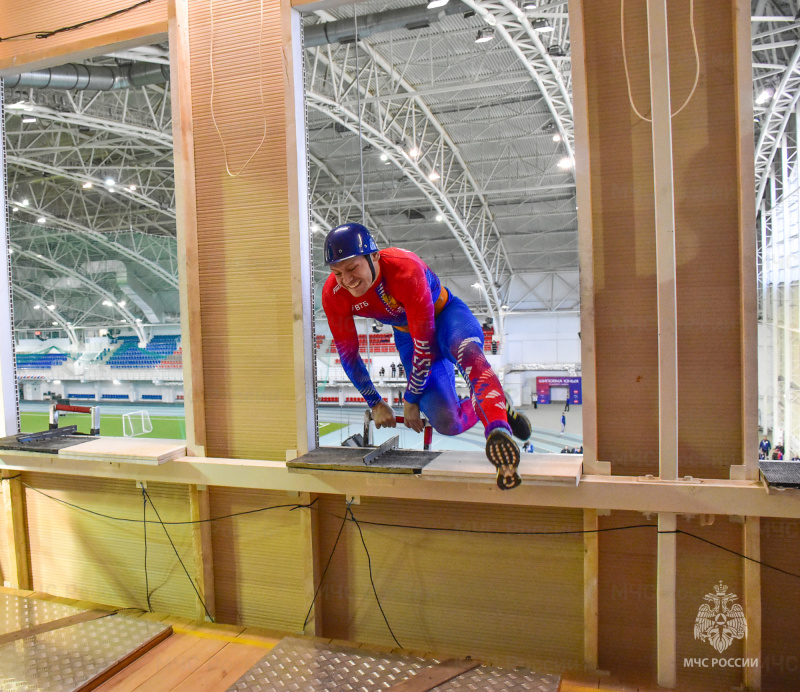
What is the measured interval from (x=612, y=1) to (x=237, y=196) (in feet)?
8.56

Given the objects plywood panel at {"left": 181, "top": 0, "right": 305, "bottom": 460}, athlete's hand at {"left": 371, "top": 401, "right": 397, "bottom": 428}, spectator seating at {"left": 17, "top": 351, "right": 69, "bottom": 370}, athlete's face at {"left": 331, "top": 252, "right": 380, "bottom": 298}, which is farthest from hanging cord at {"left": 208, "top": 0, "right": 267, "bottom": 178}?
spectator seating at {"left": 17, "top": 351, "right": 69, "bottom": 370}

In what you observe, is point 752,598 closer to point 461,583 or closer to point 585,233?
point 461,583

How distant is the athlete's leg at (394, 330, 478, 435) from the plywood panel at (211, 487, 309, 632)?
4.12 feet

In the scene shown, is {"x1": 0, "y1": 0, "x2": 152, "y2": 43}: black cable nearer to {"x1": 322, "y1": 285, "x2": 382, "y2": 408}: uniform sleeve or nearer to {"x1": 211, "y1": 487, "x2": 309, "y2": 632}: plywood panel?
{"x1": 322, "y1": 285, "x2": 382, "y2": 408}: uniform sleeve

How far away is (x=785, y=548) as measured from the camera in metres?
2.71

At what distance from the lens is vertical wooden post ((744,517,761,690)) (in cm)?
268

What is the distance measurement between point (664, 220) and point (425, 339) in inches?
55.7

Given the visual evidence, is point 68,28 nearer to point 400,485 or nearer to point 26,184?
point 400,485

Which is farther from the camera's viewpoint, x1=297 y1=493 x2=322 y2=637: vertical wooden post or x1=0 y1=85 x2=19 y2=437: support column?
x1=0 y1=85 x2=19 y2=437: support column

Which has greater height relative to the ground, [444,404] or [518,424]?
[444,404]

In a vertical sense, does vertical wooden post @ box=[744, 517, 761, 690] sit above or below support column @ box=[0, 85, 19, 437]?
below

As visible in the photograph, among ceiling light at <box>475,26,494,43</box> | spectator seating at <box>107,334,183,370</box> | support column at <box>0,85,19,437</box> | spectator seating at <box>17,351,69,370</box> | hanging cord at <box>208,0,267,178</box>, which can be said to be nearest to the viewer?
hanging cord at <box>208,0,267,178</box>

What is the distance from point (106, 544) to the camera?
4.01 metres

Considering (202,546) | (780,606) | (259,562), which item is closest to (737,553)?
(780,606)
